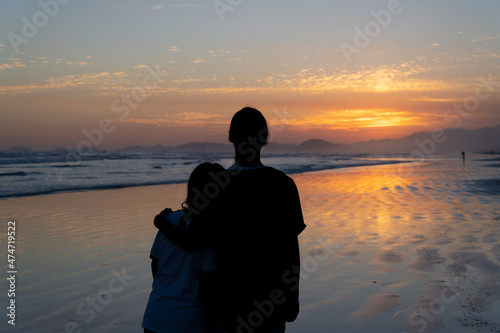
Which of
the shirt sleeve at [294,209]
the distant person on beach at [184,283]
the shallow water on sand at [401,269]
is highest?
the shirt sleeve at [294,209]

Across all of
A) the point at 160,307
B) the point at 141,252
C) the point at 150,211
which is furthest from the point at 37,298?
the point at 150,211

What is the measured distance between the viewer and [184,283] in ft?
7.56

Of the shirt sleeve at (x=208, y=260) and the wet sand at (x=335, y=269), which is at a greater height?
the shirt sleeve at (x=208, y=260)

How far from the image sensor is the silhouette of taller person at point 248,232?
7.18 feet

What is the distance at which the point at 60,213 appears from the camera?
11.9m

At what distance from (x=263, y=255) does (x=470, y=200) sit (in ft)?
44.4

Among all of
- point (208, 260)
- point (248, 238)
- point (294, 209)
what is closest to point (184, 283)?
point (208, 260)

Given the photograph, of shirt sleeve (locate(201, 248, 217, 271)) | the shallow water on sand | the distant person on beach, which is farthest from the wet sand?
shirt sleeve (locate(201, 248, 217, 271))

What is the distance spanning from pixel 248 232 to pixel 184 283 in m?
0.45

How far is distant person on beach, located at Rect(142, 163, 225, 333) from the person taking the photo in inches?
90.0

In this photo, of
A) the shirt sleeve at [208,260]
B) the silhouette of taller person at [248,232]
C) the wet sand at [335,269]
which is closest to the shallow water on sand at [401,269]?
the wet sand at [335,269]

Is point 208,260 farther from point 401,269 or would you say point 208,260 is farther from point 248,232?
point 401,269

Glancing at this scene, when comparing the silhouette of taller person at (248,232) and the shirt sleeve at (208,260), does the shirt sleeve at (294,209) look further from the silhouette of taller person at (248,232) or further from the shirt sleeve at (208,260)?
the shirt sleeve at (208,260)

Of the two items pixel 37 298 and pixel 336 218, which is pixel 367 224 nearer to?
pixel 336 218
